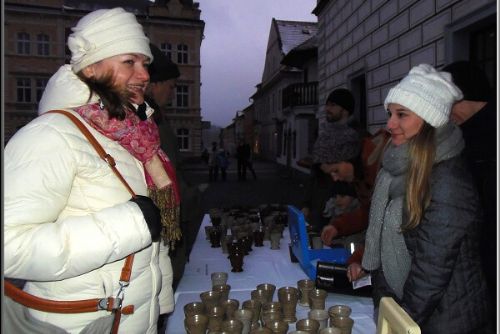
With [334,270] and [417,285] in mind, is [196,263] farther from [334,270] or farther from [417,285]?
[417,285]

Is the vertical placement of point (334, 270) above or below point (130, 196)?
below

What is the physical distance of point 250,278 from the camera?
2.44m

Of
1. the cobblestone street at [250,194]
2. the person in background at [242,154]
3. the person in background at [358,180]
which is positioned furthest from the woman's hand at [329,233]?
the person in background at [242,154]

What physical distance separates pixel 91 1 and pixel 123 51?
1396 inches

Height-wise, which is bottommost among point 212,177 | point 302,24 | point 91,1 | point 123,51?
point 212,177

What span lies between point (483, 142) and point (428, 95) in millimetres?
489

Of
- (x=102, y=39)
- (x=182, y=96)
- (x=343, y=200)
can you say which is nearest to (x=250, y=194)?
(x=343, y=200)

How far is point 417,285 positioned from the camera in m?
1.48

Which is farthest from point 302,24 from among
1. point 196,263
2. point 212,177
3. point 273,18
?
point 196,263

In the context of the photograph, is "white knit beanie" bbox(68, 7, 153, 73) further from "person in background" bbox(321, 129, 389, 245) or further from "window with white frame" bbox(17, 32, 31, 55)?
"window with white frame" bbox(17, 32, 31, 55)

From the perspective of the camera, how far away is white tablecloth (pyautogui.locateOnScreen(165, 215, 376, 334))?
1.91 meters

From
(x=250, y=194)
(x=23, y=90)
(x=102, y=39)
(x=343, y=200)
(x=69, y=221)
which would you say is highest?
(x=23, y=90)

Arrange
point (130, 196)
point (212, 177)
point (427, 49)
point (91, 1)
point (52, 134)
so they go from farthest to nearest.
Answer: point (91, 1) → point (212, 177) → point (427, 49) → point (130, 196) → point (52, 134)

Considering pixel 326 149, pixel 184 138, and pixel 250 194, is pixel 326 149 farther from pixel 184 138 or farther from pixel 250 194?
pixel 184 138
